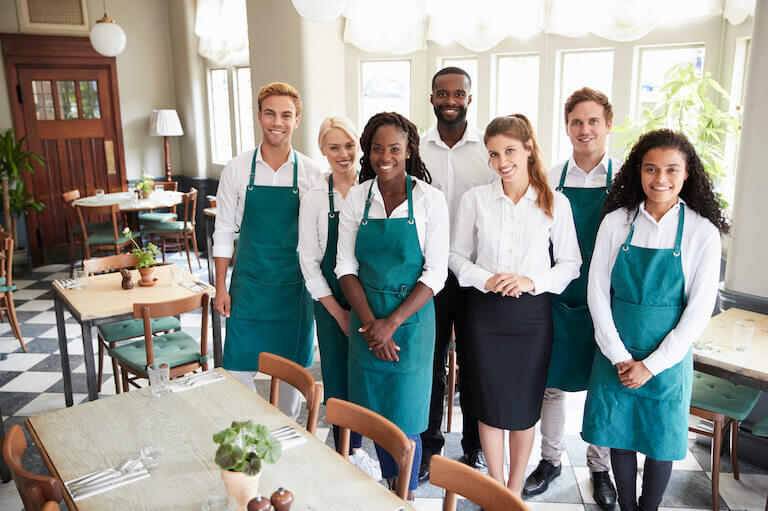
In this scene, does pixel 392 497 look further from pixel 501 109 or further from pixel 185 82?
pixel 185 82

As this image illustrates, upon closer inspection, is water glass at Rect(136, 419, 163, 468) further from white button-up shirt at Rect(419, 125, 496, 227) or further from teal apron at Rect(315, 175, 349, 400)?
white button-up shirt at Rect(419, 125, 496, 227)

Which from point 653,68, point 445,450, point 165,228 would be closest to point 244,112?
point 165,228

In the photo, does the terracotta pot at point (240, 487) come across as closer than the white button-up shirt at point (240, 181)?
Yes

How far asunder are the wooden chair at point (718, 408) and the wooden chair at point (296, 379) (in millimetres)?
1797

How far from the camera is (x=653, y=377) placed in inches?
91.3

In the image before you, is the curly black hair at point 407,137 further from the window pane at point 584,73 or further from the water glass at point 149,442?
the window pane at point 584,73

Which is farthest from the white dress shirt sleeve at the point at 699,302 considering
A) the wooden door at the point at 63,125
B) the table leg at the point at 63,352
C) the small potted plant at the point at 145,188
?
the wooden door at the point at 63,125

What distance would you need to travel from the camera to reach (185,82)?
846 cm

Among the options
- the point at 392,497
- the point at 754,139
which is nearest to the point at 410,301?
the point at 392,497

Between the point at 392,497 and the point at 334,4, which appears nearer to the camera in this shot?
the point at 392,497

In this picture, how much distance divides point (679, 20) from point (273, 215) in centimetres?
355

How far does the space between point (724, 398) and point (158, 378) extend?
8.21ft

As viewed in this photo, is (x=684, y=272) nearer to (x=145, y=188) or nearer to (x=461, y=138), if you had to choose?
(x=461, y=138)

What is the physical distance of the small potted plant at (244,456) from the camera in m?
1.51
